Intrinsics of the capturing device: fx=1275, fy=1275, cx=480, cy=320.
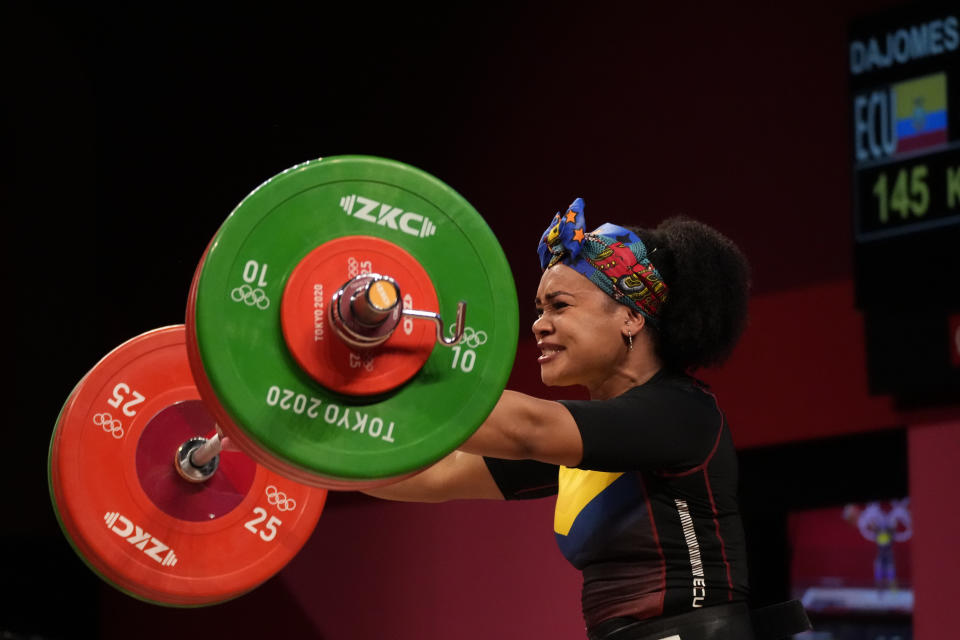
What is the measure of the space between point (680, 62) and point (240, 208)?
418 centimetres

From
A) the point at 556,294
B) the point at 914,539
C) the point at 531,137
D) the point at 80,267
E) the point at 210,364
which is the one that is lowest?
the point at 914,539

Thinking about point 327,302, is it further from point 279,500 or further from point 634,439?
point 279,500

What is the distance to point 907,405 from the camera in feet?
15.9

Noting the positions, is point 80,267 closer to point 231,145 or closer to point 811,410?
point 231,145

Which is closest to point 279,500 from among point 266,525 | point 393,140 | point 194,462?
point 266,525

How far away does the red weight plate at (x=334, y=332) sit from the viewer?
1984mm

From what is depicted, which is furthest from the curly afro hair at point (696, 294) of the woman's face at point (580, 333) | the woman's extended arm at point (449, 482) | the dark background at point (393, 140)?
the dark background at point (393, 140)

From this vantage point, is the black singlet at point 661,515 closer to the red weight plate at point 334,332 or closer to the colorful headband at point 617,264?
the colorful headband at point 617,264

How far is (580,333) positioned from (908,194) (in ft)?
7.64

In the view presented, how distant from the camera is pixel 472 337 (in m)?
2.05

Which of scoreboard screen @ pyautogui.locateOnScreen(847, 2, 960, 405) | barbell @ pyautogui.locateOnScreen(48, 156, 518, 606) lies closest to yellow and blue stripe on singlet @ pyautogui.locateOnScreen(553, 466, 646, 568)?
barbell @ pyautogui.locateOnScreen(48, 156, 518, 606)

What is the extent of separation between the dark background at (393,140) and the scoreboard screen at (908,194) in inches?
14.9

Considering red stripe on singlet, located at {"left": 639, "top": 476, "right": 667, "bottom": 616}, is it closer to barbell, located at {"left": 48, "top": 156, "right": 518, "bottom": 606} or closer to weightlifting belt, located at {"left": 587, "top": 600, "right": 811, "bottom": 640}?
weightlifting belt, located at {"left": 587, "top": 600, "right": 811, "bottom": 640}

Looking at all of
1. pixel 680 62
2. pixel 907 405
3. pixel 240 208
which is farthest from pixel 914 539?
pixel 240 208
